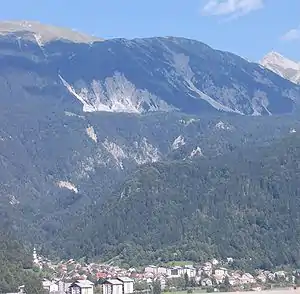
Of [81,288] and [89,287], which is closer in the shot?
[89,287]

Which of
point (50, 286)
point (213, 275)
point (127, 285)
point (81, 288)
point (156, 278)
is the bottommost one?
point (81, 288)

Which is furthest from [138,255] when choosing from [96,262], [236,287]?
[236,287]

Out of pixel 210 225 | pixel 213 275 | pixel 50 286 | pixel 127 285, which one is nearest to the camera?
pixel 127 285

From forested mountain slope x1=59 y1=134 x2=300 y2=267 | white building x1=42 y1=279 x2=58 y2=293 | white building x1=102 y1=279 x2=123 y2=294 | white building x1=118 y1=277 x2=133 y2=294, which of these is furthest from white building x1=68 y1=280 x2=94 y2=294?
forested mountain slope x1=59 y1=134 x2=300 y2=267

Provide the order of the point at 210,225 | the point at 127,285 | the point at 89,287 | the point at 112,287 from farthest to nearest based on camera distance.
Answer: the point at 210,225
the point at 127,285
the point at 112,287
the point at 89,287

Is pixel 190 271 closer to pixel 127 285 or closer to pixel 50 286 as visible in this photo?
pixel 127 285

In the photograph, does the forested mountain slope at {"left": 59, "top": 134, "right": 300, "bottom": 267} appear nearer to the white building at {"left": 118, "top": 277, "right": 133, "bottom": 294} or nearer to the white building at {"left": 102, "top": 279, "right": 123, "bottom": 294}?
the white building at {"left": 118, "top": 277, "right": 133, "bottom": 294}

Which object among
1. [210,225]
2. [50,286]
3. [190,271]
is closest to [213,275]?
[190,271]

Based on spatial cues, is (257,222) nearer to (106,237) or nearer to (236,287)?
(106,237)
